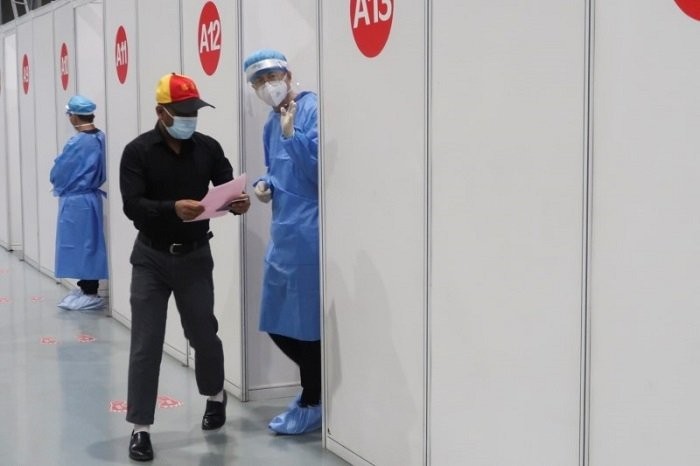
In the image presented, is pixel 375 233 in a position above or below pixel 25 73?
below

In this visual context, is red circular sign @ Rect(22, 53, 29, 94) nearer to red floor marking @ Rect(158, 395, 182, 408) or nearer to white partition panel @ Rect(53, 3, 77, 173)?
white partition panel @ Rect(53, 3, 77, 173)

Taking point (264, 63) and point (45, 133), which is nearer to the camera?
point (264, 63)

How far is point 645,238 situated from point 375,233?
54.5 inches

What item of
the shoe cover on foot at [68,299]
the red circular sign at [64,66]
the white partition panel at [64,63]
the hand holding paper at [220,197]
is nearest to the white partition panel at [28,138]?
the white partition panel at [64,63]

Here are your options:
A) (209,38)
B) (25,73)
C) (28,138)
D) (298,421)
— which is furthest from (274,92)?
(25,73)

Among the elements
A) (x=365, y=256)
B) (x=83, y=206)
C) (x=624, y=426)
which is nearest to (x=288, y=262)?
(x=365, y=256)

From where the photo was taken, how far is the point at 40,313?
7105 mm

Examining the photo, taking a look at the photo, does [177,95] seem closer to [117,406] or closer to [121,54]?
[117,406]

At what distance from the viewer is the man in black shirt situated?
12.2 ft

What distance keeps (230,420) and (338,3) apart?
196 centimetres

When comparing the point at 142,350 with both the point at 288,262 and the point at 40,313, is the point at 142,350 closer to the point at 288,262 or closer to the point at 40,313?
the point at 288,262

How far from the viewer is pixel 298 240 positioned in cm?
396

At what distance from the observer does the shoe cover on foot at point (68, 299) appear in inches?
285

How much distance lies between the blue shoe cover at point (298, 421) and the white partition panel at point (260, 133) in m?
0.60
